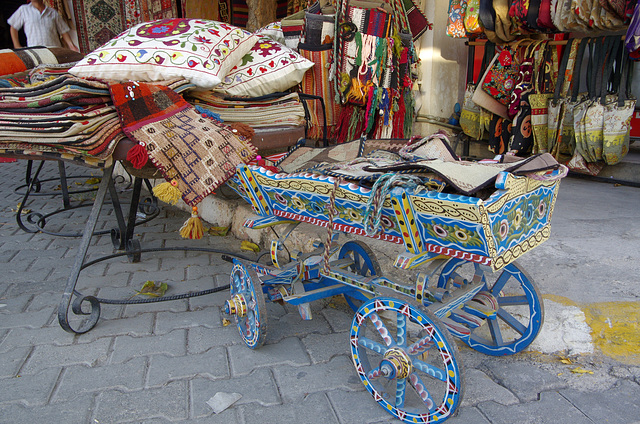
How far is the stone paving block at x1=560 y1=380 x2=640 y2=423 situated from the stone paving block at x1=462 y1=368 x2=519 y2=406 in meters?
0.19

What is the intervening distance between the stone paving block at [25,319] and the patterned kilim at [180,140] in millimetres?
948

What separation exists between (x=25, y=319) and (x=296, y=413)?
1.49 metres

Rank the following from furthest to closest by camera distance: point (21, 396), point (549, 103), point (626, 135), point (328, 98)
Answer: point (549, 103) → point (626, 135) → point (328, 98) → point (21, 396)

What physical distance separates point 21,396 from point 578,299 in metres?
2.29

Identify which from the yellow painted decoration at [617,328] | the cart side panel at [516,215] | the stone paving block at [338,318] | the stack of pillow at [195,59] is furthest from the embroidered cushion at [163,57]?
the yellow painted decoration at [617,328]

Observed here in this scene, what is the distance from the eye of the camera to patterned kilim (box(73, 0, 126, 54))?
7258 millimetres

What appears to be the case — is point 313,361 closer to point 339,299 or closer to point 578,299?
point 339,299

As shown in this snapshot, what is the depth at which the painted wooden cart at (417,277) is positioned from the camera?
1.36 m

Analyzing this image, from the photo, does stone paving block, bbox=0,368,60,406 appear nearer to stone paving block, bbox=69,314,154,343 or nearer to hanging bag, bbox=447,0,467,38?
stone paving block, bbox=69,314,154,343

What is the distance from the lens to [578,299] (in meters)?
2.11

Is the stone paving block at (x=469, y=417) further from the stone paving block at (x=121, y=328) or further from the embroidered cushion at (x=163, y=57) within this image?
the embroidered cushion at (x=163, y=57)

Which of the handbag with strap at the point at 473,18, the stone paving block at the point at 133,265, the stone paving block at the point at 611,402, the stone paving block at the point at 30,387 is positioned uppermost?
the handbag with strap at the point at 473,18

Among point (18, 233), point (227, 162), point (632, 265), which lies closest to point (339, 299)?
point (227, 162)

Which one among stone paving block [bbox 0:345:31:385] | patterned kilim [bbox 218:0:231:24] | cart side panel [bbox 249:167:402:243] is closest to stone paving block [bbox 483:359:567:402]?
cart side panel [bbox 249:167:402:243]
